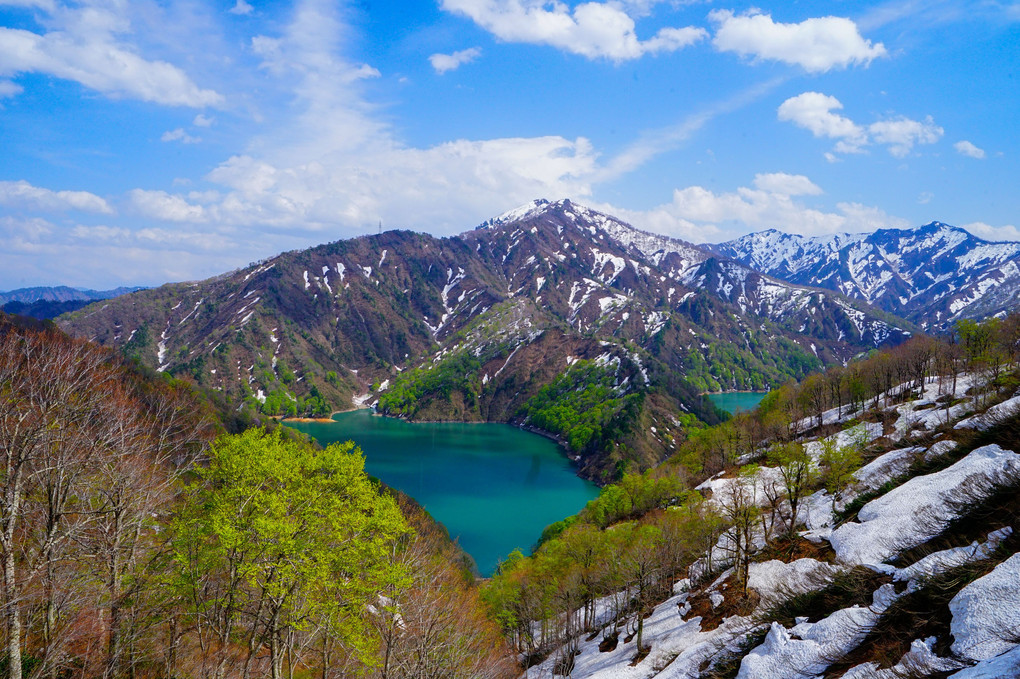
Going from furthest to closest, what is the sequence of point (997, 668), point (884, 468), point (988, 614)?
point (884, 468), point (988, 614), point (997, 668)

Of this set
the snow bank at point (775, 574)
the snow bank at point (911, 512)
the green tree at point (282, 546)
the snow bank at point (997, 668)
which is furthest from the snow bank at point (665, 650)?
the green tree at point (282, 546)

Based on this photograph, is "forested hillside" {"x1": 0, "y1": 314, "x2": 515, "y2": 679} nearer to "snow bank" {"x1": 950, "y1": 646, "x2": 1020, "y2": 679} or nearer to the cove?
"snow bank" {"x1": 950, "y1": 646, "x2": 1020, "y2": 679}

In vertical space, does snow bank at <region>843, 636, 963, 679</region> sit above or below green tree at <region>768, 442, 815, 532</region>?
above

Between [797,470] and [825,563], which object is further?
[797,470]

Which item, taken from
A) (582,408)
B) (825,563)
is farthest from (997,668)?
(582,408)

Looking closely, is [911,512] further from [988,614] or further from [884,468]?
[884,468]

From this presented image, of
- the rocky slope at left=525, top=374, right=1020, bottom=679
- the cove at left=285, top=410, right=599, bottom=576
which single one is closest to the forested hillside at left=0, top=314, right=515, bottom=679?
the rocky slope at left=525, top=374, right=1020, bottom=679
